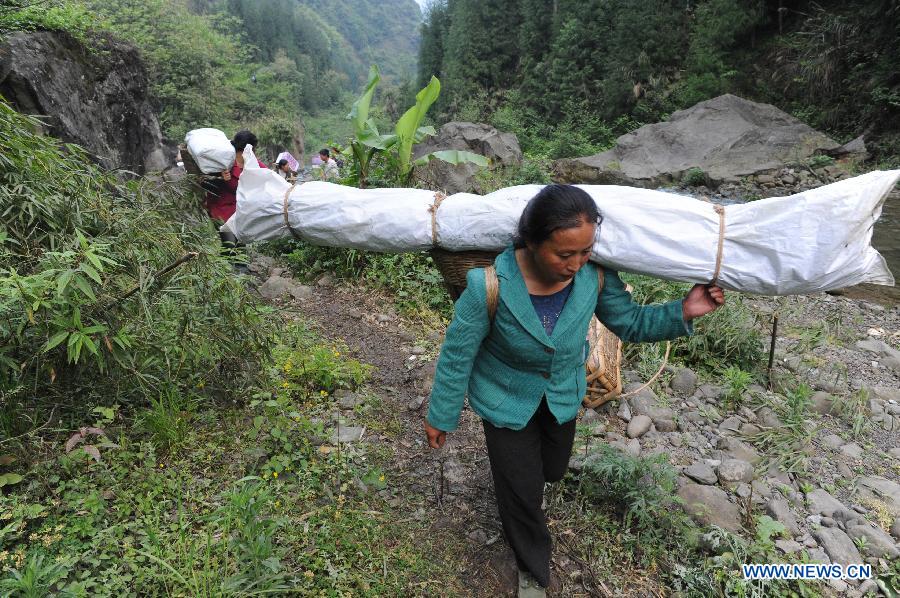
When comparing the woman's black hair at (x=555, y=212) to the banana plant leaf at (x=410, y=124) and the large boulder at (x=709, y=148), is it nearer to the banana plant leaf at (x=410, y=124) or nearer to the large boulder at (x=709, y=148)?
the banana plant leaf at (x=410, y=124)

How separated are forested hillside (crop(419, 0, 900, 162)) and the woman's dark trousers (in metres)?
13.5

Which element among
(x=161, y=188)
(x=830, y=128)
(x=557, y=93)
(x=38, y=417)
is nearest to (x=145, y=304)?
(x=38, y=417)

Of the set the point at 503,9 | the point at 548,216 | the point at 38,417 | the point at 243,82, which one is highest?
the point at 503,9

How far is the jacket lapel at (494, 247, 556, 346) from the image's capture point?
1603 millimetres

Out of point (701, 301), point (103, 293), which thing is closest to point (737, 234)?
point (701, 301)

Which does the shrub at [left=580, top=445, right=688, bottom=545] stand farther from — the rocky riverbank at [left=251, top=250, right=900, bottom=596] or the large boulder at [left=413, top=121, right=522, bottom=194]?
the large boulder at [left=413, top=121, right=522, bottom=194]

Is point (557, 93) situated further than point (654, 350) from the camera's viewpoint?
Yes

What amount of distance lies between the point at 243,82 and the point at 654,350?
27066 mm

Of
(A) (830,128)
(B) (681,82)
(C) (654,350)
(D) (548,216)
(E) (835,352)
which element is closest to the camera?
(D) (548,216)

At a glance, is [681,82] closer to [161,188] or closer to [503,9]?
[503,9]

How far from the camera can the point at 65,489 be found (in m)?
1.93

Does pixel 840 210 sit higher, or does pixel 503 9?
pixel 503 9

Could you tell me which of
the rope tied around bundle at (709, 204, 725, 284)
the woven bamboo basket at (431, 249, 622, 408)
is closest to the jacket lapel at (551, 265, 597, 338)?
the rope tied around bundle at (709, 204, 725, 284)

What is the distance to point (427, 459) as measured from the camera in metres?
2.56
